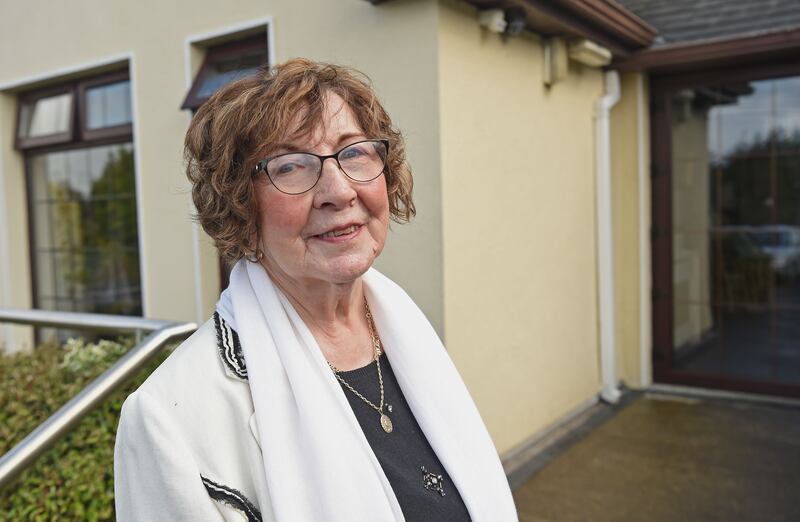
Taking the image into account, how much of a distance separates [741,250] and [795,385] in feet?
3.68

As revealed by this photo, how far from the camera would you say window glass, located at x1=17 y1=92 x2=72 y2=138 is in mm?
5961

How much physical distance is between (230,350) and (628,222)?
16.7 ft

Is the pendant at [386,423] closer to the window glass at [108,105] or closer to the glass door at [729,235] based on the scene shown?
the window glass at [108,105]

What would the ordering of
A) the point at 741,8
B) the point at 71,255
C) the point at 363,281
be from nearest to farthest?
1. the point at 363,281
2. the point at 741,8
3. the point at 71,255

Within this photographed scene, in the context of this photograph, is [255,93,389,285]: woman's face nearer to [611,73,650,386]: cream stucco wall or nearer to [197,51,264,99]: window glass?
[197,51,264,99]: window glass

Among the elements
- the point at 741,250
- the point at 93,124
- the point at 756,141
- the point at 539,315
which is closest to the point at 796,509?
the point at 539,315

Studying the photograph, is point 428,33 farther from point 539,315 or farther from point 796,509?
point 796,509

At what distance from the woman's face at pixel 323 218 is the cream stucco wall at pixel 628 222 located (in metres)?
4.77

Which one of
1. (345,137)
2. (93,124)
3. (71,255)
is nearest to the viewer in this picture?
(345,137)

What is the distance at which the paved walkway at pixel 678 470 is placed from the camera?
12.6 feet

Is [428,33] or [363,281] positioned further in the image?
[428,33]

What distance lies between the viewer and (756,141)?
18.1 ft

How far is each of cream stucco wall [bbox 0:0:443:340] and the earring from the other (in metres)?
2.31

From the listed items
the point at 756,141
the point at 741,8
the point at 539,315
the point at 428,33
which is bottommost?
the point at 539,315
